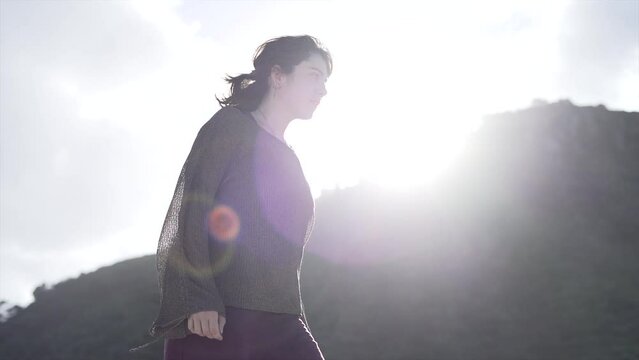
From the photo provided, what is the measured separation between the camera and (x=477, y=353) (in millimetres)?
20906

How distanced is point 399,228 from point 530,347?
10.4 m

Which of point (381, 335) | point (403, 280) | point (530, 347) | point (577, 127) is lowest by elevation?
point (530, 347)

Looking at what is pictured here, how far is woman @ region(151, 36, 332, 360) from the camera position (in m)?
1.69

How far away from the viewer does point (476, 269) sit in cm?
2792

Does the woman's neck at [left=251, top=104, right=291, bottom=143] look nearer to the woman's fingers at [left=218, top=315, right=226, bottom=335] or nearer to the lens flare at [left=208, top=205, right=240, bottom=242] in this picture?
the lens flare at [left=208, top=205, right=240, bottom=242]

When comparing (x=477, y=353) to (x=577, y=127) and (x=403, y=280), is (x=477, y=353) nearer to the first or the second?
(x=403, y=280)

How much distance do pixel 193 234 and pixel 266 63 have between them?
76 centimetres

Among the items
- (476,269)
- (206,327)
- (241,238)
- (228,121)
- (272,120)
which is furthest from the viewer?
(476,269)

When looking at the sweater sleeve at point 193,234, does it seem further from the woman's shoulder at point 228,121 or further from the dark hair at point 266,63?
the dark hair at point 266,63

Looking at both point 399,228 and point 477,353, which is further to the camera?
point 399,228

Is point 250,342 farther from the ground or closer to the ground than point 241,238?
closer to the ground

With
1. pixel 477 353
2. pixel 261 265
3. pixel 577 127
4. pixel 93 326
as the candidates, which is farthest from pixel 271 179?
→ pixel 577 127

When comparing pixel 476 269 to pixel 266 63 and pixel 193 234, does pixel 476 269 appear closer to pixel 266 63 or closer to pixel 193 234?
pixel 266 63

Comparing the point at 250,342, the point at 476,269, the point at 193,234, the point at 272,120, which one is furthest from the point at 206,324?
the point at 476,269
